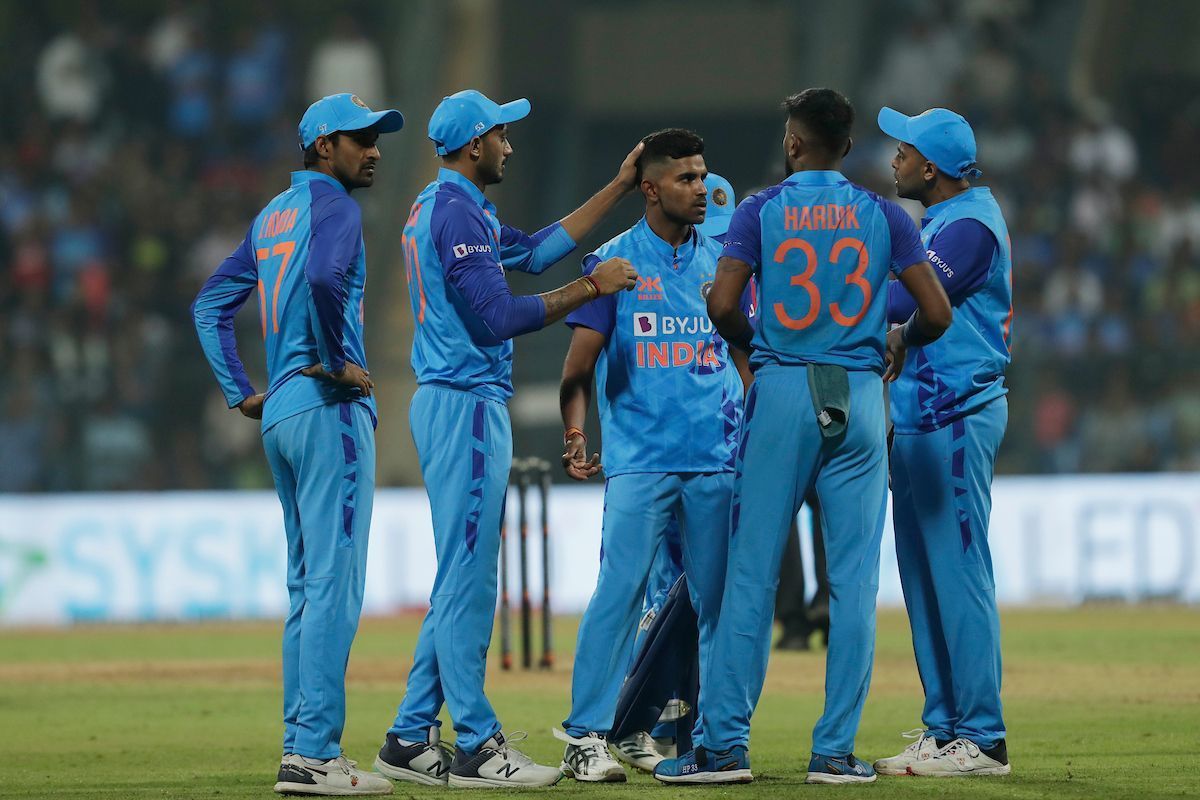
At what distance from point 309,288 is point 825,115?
207cm

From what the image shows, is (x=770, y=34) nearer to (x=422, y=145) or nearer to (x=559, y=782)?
(x=422, y=145)

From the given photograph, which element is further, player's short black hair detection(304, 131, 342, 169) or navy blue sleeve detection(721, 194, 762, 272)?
player's short black hair detection(304, 131, 342, 169)

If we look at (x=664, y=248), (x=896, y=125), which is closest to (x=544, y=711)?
(x=664, y=248)

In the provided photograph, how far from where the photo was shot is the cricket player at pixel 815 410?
6.71 metres

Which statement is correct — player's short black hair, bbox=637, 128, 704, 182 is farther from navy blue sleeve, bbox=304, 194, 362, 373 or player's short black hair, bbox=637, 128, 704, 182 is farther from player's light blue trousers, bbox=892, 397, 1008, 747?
player's light blue trousers, bbox=892, 397, 1008, 747

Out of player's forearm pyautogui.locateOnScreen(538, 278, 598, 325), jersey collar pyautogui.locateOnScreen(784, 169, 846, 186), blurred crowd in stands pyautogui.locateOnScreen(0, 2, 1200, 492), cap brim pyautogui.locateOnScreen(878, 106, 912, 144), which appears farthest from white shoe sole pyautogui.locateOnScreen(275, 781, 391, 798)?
blurred crowd in stands pyautogui.locateOnScreen(0, 2, 1200, 492)

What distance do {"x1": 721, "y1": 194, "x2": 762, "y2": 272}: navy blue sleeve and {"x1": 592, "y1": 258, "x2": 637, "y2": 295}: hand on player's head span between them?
0.40 metres

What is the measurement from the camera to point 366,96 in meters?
23.8

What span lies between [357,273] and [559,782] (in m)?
2.14

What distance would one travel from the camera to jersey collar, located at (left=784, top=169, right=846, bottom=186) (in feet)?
22.3

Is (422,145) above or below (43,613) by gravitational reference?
above

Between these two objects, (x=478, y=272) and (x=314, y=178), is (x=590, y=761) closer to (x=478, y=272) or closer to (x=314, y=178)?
(x=478, y=272)

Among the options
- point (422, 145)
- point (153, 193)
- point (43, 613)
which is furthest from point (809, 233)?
point (153, 193)

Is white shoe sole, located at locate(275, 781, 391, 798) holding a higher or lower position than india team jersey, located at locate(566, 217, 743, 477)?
lower
